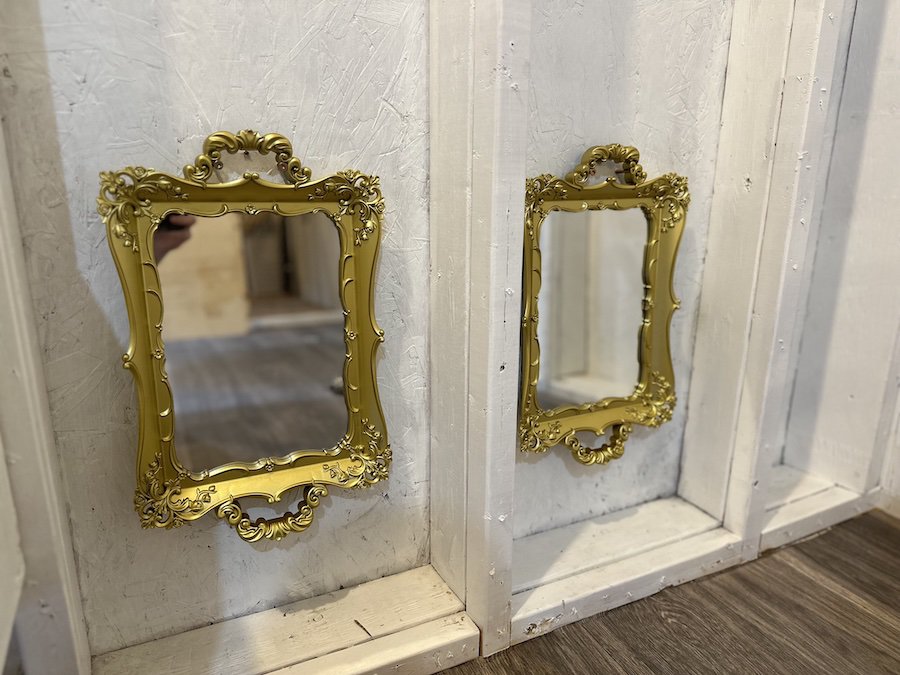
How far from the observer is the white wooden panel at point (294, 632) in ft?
2.75

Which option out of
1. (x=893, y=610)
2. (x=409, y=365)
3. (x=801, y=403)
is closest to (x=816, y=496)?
(x=801, y=403)

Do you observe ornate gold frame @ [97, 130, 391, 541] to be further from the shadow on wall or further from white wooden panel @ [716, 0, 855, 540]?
the shadow on wall

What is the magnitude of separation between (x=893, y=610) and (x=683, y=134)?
845 millimetres

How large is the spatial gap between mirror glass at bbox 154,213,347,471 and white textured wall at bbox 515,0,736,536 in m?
0.37

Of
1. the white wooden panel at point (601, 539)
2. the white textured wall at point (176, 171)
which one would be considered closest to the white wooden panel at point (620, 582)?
the white wooden panel at point (601, 539)

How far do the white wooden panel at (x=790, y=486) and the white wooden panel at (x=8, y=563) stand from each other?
122 centimetres

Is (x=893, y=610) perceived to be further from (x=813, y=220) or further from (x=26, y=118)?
(x=26, y=118)

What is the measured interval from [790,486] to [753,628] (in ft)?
1.50

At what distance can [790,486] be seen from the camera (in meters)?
1.33

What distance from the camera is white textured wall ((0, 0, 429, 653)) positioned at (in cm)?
Answer: 70

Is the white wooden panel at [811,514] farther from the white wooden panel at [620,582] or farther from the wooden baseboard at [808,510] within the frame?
the white wooden panel at [620,582]

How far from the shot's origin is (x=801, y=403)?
4.53 ft

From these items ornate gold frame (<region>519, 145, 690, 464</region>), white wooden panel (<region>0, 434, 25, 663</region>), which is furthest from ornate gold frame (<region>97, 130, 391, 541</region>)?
ornate gold frame (<region>519, 145, 690, 464</region>)

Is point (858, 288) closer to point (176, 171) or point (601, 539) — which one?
point (601, 539)
